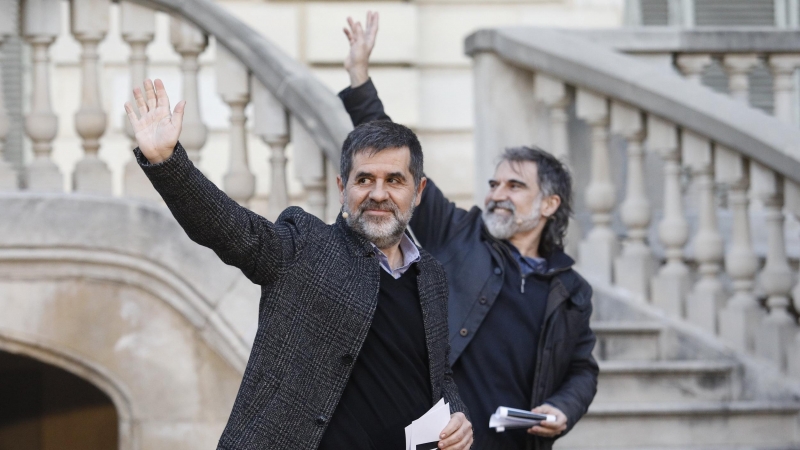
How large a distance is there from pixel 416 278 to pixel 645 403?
2364 mm

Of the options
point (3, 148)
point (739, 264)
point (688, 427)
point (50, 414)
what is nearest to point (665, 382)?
point (688, 427)

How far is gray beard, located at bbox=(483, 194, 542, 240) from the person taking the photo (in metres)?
3.80

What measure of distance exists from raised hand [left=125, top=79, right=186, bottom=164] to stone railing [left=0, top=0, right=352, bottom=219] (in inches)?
75.2

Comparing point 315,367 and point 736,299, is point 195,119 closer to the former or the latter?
point 315,367

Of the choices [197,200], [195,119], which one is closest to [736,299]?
[195,119]

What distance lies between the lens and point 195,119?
4.40 meters

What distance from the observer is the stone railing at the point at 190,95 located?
4332mm

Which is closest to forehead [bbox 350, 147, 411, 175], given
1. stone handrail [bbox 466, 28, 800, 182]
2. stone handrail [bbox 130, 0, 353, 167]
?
stone handrail [bbox 130, 0, 353, 167]

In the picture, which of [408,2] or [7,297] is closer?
[7,297]

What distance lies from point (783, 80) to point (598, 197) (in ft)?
4.39

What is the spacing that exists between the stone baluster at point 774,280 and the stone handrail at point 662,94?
10 centimetres

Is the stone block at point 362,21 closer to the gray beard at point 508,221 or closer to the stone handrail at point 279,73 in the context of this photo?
the stone handrail at point 279,73

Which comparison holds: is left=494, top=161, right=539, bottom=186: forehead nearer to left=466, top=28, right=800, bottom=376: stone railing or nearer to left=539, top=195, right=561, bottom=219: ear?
left=539, top=195, right=561, bottom=219: ear

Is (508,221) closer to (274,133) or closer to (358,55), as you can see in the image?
(358,55)
